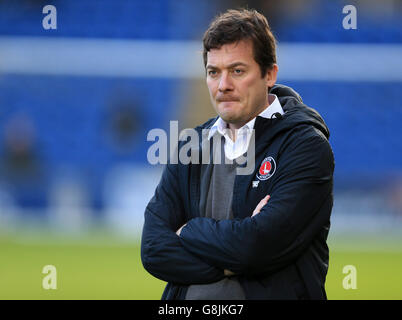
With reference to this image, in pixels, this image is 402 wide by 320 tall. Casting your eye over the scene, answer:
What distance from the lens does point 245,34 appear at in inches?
74.7

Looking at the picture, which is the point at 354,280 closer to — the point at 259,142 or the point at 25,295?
the point at 25,295

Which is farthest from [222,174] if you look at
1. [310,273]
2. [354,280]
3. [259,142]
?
[354,280]

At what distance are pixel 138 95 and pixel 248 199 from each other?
6958 millimetres

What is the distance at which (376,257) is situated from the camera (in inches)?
249

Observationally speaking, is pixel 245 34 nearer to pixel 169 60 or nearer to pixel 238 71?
pixel 238 71

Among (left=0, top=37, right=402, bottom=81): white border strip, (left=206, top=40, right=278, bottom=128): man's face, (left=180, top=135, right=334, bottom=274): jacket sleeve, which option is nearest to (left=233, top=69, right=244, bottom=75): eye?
(left=206, top=40, right=278, bottom=128): man's face

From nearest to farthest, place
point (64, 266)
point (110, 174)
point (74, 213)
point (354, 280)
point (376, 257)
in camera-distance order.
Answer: point (354, 280)
point (64, 266)
point (376, 257)
point (74, 213)
point (110, 174)

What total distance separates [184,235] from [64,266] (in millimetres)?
4271

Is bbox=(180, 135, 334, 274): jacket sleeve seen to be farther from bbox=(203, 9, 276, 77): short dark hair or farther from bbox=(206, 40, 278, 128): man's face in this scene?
bbox=(203, 9, 276, 77): short dark hair

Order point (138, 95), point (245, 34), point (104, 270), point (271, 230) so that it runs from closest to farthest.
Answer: point (271, 230) < point (245, 34) < point (104, 270) < point (138, 95)

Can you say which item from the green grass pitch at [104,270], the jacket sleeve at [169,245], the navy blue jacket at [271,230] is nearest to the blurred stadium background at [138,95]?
the green grass pitch at [104,270]

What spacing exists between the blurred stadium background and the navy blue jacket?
5452mm

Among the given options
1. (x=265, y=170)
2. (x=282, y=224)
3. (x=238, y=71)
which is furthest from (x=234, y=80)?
(x=282, y=224)

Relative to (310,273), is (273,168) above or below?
above
